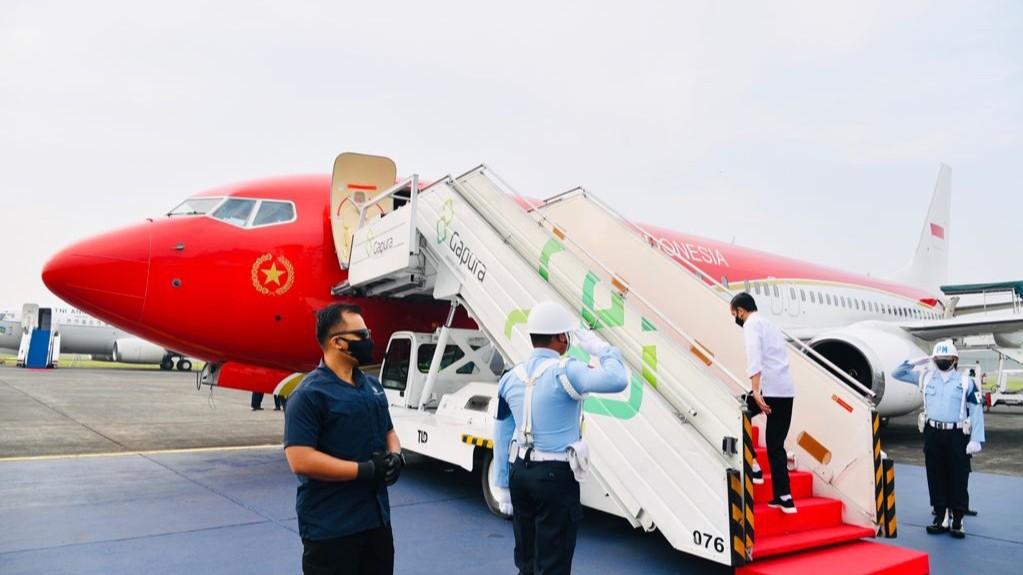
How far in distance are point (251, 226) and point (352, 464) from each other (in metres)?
5.92

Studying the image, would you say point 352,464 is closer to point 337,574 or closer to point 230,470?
point 337,574

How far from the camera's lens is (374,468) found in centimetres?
225

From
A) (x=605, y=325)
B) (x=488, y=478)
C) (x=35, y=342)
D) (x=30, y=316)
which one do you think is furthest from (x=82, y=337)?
(x=605, y=325)

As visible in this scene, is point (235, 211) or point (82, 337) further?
point (82, 337)

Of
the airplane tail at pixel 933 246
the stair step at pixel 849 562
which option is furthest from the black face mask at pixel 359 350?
the airplane tail at pixel 933 246

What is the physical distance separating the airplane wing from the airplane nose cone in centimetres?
1092

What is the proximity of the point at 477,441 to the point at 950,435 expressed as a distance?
12.9ft

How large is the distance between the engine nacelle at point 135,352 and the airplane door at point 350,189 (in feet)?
102

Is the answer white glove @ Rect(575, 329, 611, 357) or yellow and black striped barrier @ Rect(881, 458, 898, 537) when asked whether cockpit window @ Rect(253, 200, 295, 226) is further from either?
yellow and black striped barrier @ Rect(881, 458, 898, 537)

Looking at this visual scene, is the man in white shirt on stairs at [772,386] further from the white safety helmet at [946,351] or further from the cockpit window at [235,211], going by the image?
the cockpit window at [235,211]

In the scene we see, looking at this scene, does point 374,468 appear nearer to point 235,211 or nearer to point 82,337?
point 235,211

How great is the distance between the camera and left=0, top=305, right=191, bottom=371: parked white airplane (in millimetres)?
34062

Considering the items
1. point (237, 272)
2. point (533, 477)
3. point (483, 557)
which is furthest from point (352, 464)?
point (237, 272)

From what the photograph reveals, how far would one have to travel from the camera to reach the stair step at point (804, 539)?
3939 millimetres
